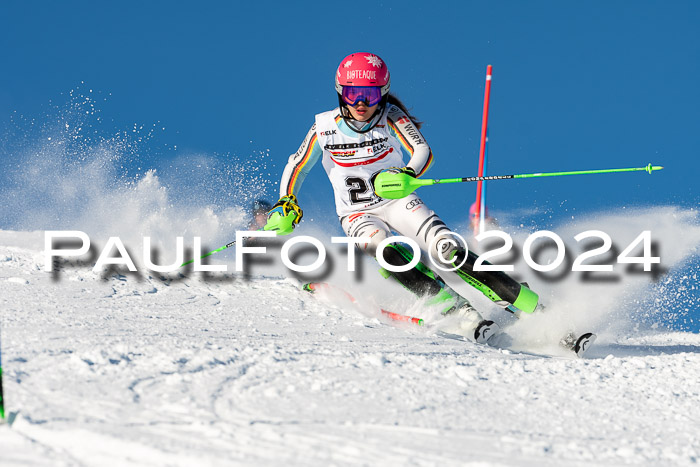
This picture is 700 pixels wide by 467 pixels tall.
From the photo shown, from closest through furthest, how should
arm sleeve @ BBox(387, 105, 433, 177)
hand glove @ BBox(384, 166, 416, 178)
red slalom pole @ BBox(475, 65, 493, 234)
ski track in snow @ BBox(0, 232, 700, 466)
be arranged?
ski track in snow @ BBox(0, 232, 700, 466), hand glove @ BBox(384, 166, 416, 178), arm sleeve @ BBox(387, 105, 433, 177), red slalom pole @ BBox(475, 65, 493, 234)

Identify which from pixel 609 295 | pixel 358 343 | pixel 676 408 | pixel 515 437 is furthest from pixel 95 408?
pixel 609 295

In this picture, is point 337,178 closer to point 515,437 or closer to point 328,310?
point 328,310

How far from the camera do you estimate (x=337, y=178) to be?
5625 mm

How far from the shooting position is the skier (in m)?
5.02

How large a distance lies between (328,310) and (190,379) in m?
2.59

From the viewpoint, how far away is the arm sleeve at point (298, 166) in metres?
5.75

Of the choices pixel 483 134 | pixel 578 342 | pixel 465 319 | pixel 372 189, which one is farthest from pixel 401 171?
pixel 483 134

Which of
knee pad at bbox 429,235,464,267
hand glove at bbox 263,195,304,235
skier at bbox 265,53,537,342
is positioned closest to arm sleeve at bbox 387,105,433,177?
skier at bbox 265,53,537,342

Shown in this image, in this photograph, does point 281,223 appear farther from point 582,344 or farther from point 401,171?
point 582,344

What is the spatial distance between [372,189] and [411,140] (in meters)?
0.50

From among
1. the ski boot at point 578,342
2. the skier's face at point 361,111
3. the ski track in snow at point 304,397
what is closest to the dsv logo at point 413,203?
the skier's face at point 361,111

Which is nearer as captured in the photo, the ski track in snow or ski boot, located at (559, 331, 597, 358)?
the ski track in snow

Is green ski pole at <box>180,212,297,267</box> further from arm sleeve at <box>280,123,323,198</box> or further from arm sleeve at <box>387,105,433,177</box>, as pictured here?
arm sleeve at <box>387,105,433,177</box>

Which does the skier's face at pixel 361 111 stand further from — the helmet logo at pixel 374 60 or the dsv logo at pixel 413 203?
the dsv logo at pixel 413 203
